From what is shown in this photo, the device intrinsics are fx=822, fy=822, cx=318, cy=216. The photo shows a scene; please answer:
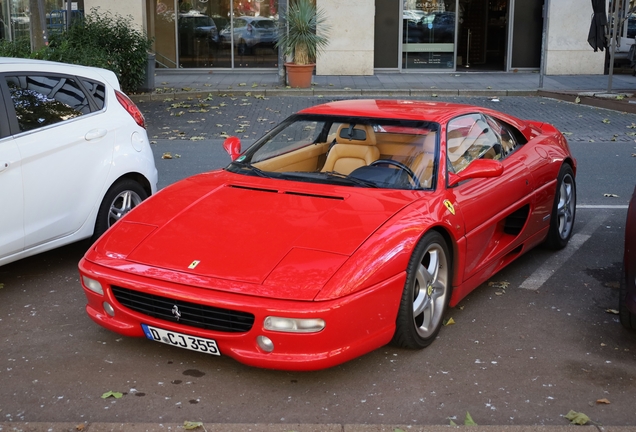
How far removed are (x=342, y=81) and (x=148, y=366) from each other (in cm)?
1549

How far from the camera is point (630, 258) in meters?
4.74

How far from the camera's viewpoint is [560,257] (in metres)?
6.77

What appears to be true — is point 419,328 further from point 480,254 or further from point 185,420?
point 185,420

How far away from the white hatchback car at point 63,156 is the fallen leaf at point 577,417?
12.6 feet

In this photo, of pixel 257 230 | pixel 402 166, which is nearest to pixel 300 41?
pixel 402 166

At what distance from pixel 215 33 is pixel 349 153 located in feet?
56.1

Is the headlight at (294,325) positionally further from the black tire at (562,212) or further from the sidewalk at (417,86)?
the sidewalk at (417,86)

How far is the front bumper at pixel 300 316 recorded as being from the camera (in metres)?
4.07

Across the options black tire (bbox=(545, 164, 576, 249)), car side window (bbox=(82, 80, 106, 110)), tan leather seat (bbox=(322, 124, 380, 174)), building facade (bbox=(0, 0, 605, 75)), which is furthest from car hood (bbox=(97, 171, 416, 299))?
building facade (bbox=(0, 0, 605, 75))

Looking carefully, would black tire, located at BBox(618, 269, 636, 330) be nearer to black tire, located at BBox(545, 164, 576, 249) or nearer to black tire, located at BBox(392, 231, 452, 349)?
black tire, located at BBox(392, 231, 452, 349)

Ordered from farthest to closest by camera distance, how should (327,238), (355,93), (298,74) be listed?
(298,74), (355,93), (327,238)

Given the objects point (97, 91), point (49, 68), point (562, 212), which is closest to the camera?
point (49, 68)

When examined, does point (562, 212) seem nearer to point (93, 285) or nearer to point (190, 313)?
point (190, 313)

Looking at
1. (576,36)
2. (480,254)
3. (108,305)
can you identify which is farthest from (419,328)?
(576,36)
